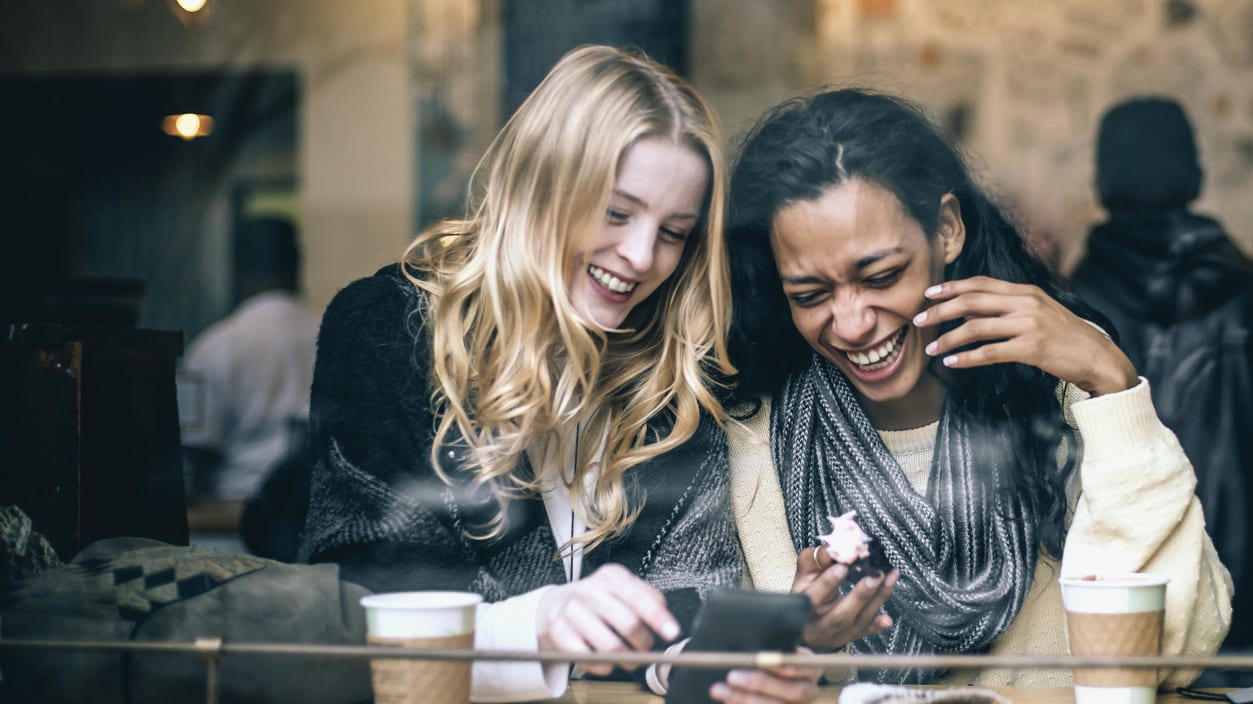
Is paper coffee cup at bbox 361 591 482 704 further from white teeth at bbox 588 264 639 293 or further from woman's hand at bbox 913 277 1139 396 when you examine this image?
woman's hand at bbox 913 277 1139 396

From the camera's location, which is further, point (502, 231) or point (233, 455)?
point (233, 455)

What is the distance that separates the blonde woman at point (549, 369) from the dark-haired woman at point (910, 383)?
0.41 feet

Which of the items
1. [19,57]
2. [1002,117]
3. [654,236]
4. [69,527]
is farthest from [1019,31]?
[69,527]

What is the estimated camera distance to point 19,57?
248 cm

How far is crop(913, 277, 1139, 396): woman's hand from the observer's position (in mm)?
1756

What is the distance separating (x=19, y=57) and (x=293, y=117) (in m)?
1.08

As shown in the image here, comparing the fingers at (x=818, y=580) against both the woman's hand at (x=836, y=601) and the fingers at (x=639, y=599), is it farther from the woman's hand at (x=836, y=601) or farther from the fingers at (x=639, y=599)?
the fingers at (x=639, y=599)

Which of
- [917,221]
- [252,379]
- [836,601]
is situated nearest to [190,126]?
[252,379]

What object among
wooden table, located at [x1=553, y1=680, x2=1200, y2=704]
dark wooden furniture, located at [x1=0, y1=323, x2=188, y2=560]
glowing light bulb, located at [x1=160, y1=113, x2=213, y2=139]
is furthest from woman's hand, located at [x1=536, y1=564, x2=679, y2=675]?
glowing light bulb, located at [x1=160, y1=113, x2=213, y2=139]

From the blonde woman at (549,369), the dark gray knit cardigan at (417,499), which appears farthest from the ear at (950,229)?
the dark gray knit cardigan at (417,499)

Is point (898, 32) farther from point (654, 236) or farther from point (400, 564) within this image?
point (400, 564)

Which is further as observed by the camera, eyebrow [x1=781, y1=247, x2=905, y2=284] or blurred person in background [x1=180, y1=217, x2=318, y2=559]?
blurred person in background [x1=180, y1=217, x2=318, y2=559]

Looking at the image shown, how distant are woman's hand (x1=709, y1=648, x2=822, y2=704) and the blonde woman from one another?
36 cm

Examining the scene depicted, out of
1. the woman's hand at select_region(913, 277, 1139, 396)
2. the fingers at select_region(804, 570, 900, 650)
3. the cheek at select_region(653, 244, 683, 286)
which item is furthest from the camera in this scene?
the cheek at select_region(653, 244, 683, 286)
